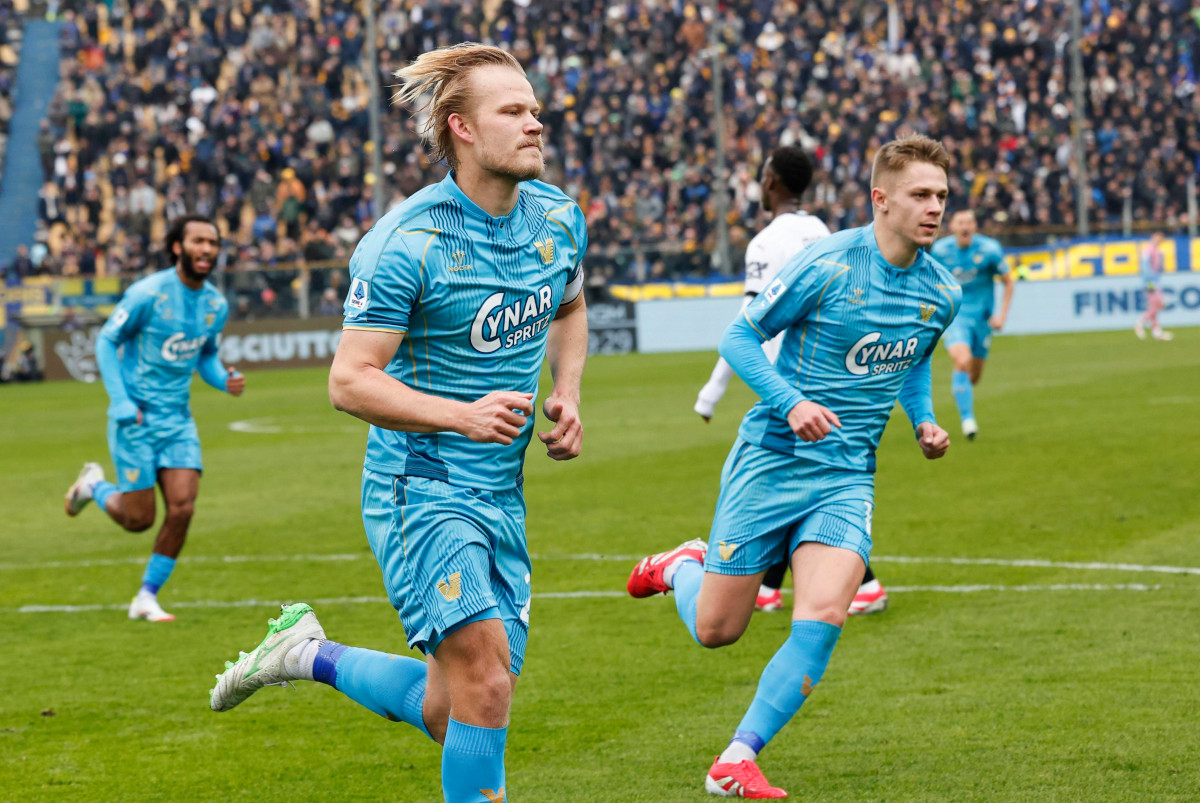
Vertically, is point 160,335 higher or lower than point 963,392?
higher

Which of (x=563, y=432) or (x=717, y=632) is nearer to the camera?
(x=563, y=432)

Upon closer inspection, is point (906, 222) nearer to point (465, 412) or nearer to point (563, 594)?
point (465, 412)

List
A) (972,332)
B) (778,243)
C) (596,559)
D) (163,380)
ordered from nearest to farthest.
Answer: (778,243)
(163,380)
(596,559)
(972,332)

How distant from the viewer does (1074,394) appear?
18.7 metres

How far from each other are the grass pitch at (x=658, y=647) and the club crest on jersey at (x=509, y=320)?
168cm

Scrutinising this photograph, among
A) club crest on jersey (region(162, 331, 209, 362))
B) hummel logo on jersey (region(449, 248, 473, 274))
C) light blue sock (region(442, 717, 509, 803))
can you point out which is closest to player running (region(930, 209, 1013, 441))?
club crest on jersey (region(162, 331, 209, 362))

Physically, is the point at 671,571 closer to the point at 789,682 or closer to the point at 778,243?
the point at 789,682

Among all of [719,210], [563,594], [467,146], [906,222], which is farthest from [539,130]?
[719,210]

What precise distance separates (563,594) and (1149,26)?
31.5m

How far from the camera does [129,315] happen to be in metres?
8.54

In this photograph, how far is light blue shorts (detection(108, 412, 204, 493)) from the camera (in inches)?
335

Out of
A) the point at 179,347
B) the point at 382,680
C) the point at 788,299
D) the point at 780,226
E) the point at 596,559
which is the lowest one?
the point at 596,559

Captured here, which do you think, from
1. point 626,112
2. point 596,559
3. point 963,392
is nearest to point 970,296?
point 963,392

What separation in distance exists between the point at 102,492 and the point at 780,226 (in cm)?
463
